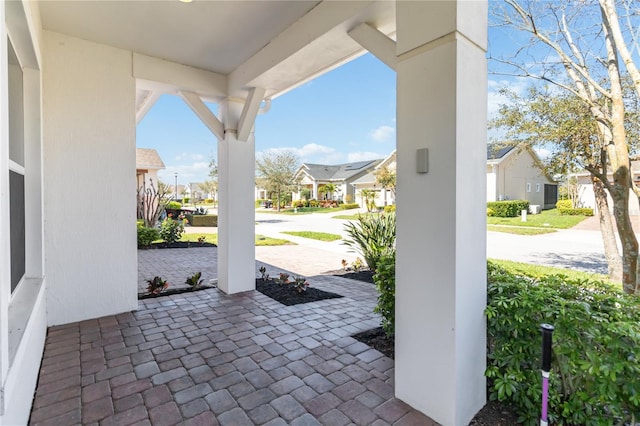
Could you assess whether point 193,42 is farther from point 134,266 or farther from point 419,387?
point 419,387

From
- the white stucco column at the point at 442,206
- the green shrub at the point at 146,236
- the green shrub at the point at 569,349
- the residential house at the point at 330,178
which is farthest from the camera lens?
the residential house at the point at 330,178

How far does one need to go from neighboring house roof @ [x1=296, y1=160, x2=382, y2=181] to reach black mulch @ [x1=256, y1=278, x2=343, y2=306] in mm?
32260

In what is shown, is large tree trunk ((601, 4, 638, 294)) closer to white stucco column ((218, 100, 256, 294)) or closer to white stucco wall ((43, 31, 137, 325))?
white stucco column ((218, 100, 256, 294))

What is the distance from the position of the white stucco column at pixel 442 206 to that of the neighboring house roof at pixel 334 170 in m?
35.1

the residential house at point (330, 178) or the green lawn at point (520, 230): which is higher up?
the residential house at point (330, 178)

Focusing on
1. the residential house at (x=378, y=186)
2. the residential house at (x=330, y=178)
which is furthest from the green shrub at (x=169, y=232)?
the residential house at (x=330, y=178)

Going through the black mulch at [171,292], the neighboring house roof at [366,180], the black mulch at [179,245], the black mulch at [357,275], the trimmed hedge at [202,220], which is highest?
the neighboring house roof at [366,180]

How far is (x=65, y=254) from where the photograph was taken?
153 inches

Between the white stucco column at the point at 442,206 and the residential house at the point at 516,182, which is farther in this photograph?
the residential house at the point at 516,182

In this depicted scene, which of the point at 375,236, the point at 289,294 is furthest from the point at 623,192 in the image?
the point at 289,294

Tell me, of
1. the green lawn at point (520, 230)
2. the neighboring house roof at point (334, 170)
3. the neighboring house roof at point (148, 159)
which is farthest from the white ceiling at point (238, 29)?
the neighboring house roof at point (334, 170)

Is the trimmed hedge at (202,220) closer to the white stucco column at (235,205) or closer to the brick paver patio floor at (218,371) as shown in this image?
the white stucco column at (235,205)

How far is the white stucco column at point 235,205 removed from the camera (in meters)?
5.15

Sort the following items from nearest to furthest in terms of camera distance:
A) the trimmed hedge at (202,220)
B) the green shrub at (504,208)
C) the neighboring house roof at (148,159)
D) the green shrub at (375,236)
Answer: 1. the green shrub at (375,236)
2. the trimmed hedge at (202,220)
3. the neighboring house roof at (148,159)
4. the green shrub at (504,208)
